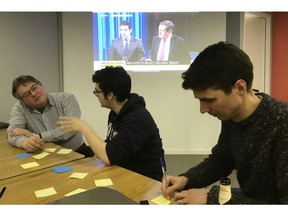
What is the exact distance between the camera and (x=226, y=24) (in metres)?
3.92

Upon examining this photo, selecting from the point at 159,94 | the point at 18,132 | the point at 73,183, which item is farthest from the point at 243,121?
the point at 159,94

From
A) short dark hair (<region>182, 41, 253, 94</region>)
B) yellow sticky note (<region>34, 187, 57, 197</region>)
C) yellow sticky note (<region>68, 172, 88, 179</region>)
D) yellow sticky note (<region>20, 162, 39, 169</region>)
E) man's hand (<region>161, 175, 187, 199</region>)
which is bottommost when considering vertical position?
yellow sticky note (<region>34, 187, 57, 197</region>)

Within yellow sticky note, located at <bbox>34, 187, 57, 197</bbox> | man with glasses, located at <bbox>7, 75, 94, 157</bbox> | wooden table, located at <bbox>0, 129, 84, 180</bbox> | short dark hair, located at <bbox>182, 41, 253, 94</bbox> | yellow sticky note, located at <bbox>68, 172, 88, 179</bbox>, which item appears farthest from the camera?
man with glasses, located at <bbox>7, 75, 94, 157</bbox>

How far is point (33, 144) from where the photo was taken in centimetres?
200

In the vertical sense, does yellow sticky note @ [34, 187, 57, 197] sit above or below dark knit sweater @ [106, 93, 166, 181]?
below

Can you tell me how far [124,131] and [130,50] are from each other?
2.35m

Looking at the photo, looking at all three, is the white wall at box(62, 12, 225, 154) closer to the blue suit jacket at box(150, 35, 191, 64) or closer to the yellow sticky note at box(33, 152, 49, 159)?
the blue suit jacket at box(150, 35, 191, 64)

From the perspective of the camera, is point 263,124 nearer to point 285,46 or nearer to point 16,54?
point 16,54

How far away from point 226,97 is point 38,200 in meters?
0.92

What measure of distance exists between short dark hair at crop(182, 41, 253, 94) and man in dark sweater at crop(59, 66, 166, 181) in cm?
71

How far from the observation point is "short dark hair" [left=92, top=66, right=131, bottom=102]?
182 cm

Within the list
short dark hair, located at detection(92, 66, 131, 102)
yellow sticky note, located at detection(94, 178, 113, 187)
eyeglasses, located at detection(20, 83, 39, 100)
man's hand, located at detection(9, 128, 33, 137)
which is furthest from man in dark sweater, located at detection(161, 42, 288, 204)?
eyeglasses, located at detection(20, 83, 39, 100)

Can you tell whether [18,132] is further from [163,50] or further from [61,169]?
[163,50]
